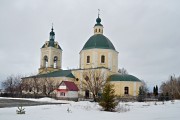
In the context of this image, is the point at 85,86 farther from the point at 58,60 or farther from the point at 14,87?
the point at 14,87

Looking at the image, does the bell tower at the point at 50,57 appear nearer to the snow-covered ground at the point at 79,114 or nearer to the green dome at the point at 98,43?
the green dome at the point at 98,43

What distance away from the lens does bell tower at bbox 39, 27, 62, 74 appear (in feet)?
197

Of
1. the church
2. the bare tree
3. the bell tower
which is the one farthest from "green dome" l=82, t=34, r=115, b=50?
the bell tower

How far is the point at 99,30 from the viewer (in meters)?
55.9

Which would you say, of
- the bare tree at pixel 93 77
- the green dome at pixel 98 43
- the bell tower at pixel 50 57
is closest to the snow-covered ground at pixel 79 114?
the bare tree at pixel 93 77

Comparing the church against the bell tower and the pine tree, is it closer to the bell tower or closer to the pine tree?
the bell tower

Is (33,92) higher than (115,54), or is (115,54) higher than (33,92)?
(115,54)

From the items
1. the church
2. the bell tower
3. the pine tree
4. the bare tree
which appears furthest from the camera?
the bell tower

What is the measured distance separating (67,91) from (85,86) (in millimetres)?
5237

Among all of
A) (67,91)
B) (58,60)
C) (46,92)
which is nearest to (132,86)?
(67,91)

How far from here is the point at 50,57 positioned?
59656mm

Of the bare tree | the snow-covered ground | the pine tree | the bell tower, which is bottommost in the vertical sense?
the snow-covered ground

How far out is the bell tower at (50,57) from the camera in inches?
2361

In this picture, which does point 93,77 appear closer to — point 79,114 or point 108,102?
point 108,102
